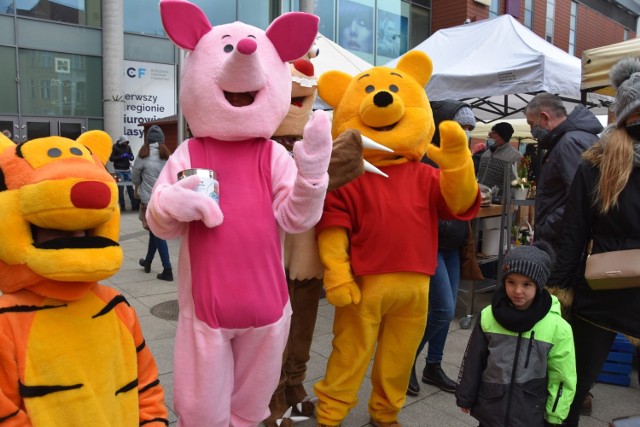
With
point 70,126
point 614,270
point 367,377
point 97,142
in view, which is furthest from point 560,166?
point 70,126

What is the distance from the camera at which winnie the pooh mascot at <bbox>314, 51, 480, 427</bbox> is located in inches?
107

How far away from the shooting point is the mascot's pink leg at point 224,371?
2.15m

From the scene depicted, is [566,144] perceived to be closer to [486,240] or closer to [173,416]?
[486,240]

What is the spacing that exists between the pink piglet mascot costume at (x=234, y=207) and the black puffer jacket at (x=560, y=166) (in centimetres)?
215

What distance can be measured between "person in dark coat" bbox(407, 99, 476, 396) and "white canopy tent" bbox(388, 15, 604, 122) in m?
2.33

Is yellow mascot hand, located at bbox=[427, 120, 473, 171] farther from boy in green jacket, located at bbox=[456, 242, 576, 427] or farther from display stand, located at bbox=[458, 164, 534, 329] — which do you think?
display stand, located at bbox=[458, 164, 534, 329]

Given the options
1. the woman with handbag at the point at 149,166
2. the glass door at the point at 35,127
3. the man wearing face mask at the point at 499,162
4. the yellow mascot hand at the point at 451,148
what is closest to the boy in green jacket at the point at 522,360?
the yellow mascot hand at the point at 451,148

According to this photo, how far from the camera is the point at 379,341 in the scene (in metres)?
2.95

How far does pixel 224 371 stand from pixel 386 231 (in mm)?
1053

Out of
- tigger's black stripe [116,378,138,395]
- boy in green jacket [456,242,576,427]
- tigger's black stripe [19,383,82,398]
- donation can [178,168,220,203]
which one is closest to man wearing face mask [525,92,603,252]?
boy in green jacket [456,242,576,427]

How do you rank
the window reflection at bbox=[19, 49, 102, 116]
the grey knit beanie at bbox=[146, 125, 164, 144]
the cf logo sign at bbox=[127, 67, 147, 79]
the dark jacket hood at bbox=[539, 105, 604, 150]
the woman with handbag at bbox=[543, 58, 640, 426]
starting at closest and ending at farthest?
the woman with handbag at bbox=[543, 58, 640, 426], the dark jacket hood at bbox=[539, 105, 604, 150], the grey knit beanie at bbox=[146, 125, 164, 144], the window reflection at bbox=[19, 49, 102, 116], the cf logo sign at bbox=[127, 67, 147, 79]

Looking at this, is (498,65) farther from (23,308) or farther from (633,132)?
(23,308)

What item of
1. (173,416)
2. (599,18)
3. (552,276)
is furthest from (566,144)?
(599,18)

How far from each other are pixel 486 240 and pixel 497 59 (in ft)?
7.82
